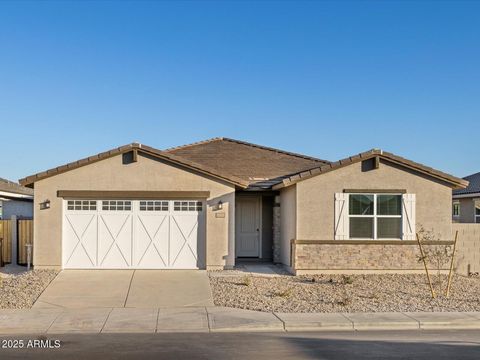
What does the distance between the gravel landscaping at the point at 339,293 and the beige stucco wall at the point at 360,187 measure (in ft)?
5.15

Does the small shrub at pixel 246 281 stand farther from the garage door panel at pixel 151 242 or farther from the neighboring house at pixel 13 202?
the neighboring house at pixel 13 202

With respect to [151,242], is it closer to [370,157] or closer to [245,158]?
[370,157]

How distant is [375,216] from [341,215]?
1.10 metres

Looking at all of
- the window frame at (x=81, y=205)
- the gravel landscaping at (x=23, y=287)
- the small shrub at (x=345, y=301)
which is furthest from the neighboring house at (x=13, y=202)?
the small shrub at (x=345, y=301)

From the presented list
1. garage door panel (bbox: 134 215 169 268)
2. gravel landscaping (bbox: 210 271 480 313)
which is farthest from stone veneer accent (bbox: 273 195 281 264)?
garage door panel (bbox: 134 215 169 268)

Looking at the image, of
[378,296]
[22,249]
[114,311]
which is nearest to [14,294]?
[114,311]

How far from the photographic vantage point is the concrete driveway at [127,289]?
43.7ft

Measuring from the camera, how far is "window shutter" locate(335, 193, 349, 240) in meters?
17.5

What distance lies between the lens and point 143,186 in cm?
1775

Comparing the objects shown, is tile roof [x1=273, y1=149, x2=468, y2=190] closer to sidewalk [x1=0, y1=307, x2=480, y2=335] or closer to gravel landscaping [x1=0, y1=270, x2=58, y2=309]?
sidewalk [x1=0, y1=307, x2=480, y2=335]

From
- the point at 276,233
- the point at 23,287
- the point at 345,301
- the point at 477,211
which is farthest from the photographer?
the point at 477,211

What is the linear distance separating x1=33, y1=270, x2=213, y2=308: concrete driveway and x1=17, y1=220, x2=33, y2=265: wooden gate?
2608 millimetres

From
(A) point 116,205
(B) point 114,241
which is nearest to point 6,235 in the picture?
(B) point 114,241

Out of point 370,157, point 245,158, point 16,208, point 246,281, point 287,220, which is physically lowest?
point 246,281
